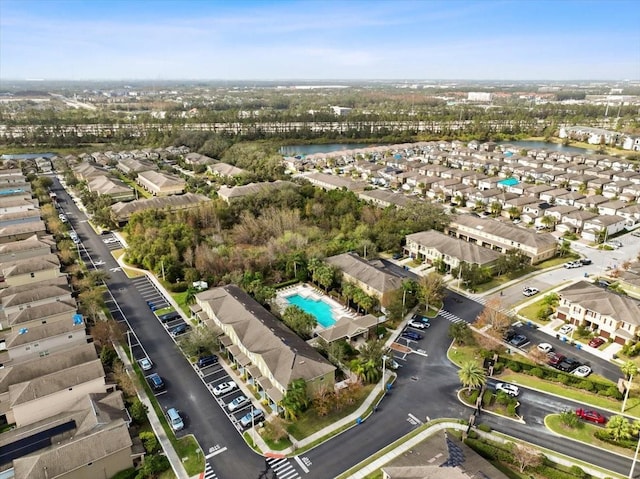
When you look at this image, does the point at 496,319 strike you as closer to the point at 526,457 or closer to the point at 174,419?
the point at 526,457

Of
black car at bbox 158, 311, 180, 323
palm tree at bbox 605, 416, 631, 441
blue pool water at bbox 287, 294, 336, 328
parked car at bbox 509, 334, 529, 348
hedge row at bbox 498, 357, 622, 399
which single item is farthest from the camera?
blue pool water at bbox 287, 294, 336, 328

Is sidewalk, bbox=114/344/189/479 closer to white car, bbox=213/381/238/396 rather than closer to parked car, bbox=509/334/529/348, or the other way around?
white car, bbox=213/381/238/396

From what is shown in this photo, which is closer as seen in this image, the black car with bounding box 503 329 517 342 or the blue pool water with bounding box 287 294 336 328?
the black car with bounding box 503 329 517 342

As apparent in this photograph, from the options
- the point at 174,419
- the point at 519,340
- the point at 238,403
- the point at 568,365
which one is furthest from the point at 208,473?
the point at 568,365

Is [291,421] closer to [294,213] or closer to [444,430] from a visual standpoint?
[444,430]

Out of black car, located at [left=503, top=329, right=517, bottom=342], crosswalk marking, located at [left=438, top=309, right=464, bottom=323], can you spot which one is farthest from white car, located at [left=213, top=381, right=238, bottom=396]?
black car, located at [left=503, top=329, right=517, bottom=342]

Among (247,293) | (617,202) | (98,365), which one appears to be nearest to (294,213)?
(247,293)
